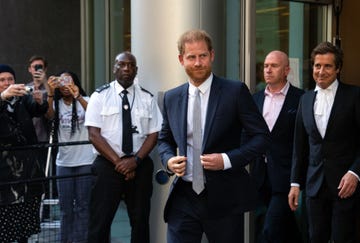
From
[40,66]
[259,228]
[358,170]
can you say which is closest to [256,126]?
[358,170]

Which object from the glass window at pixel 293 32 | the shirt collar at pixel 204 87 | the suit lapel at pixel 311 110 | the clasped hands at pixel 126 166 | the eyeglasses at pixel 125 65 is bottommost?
the clasped hands at pixel 126 166

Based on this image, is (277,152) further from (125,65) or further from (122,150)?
(125,65)

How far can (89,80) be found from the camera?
9.30 meters

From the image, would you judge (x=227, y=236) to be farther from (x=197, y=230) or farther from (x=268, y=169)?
(x=268, y=169)

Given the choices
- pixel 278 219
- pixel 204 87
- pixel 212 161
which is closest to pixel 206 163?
pixel 212 161

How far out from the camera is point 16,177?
4945 mm

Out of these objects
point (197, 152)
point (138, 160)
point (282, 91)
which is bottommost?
point (138, 160)

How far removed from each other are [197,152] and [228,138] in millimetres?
221

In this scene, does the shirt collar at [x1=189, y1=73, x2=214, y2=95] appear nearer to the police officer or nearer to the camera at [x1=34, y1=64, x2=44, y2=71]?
the police officer

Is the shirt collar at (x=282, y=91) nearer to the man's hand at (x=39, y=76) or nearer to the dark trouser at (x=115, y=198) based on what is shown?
the dark trouser at (x=115, y=198)

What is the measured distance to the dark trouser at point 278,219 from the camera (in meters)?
5.20

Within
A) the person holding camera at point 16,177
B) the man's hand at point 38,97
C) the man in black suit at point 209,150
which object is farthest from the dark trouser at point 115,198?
the man in black suit at point 209,150

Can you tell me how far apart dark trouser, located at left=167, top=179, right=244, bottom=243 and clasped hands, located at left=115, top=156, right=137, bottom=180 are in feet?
3.54

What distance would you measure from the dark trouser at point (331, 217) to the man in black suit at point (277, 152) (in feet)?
2.18
